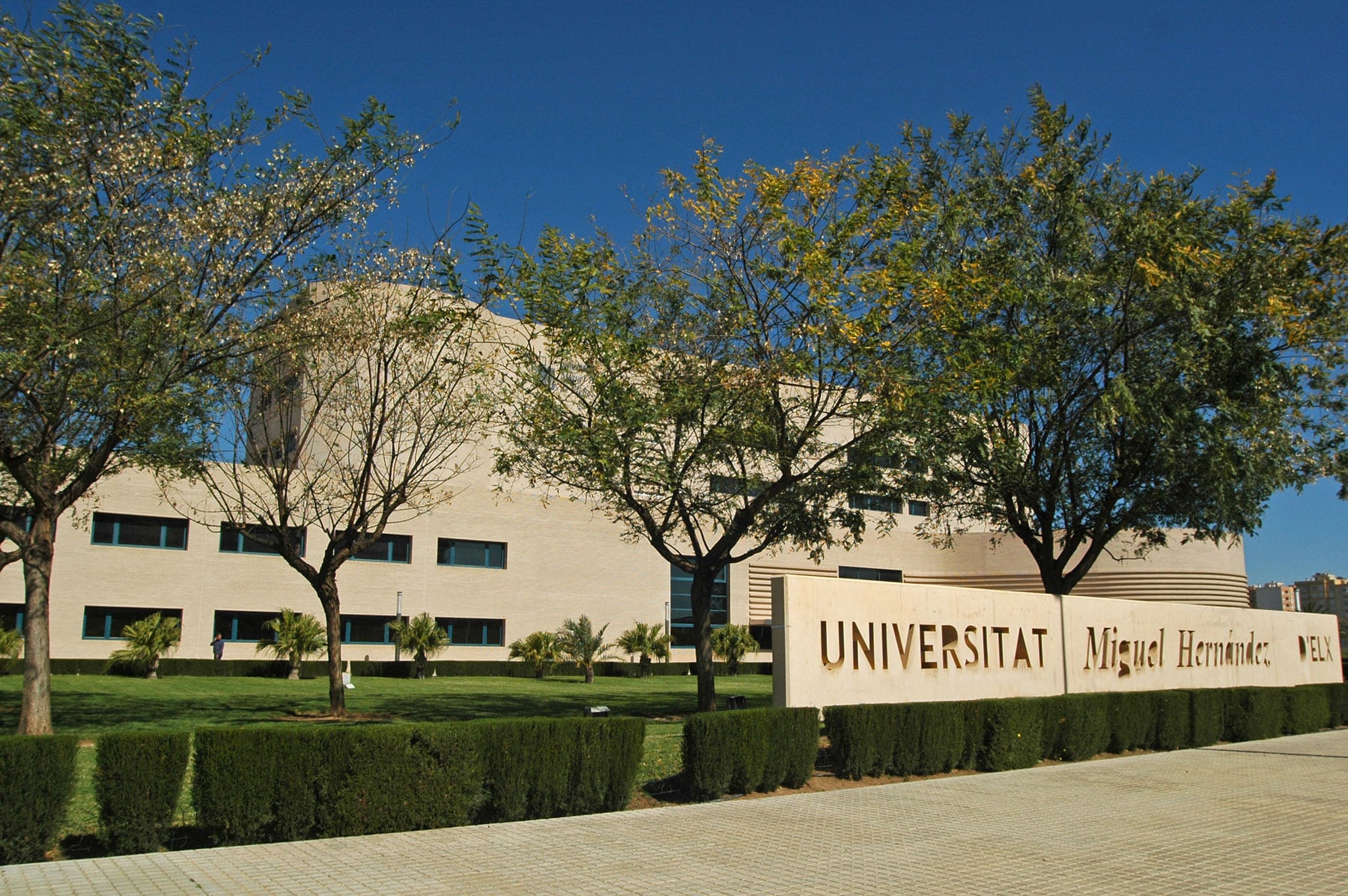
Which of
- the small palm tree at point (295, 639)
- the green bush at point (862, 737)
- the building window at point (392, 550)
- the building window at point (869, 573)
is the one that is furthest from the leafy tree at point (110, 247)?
the building window at point (869, 573)

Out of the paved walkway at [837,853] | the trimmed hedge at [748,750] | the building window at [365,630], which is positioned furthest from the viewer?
the building window at [365,630]

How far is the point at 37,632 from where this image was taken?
42.0 feet

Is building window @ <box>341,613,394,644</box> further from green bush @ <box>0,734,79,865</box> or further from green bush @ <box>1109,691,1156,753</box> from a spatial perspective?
green bush @ <box>0,734,79,865</box>

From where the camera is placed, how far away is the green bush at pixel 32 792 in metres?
7.12

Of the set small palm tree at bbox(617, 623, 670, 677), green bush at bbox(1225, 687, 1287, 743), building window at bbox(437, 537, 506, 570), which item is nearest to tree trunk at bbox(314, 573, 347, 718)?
green bush at bbox(1225, 687, 1287, 743)

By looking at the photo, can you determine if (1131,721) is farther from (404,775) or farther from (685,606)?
(685,606)

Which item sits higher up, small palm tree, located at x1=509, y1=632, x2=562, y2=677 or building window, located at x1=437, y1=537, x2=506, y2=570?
building window, located at x1=437, y1=537, x2=506, y2=570

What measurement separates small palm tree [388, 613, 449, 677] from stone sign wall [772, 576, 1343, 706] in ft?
74.0

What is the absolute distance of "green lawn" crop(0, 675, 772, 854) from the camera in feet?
41.3

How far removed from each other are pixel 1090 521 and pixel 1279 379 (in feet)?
14.6

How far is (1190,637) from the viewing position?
21.9m

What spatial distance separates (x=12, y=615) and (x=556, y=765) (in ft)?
92.6

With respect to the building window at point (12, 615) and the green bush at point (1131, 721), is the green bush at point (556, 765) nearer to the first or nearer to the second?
the green bush at point (1131, 721)

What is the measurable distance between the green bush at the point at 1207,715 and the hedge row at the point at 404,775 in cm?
1242
